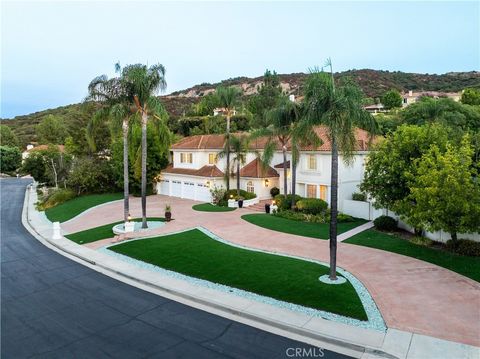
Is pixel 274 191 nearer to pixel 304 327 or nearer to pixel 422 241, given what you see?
pixel 422 241

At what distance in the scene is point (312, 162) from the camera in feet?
94.5

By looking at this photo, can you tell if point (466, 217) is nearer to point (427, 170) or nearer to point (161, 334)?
point (427, 170)

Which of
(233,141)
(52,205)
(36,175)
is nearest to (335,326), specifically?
(233,141)

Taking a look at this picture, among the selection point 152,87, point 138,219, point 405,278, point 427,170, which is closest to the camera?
point 405,278

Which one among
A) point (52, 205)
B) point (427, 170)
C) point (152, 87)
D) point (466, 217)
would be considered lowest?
point (52, 205)

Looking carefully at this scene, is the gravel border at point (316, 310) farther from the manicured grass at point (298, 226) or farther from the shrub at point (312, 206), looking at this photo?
the shrub at point (312, 206)

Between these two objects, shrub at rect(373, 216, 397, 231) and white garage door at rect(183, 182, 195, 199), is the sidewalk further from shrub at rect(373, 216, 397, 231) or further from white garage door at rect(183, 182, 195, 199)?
white garage door at rect(183, 182, 195, 199)

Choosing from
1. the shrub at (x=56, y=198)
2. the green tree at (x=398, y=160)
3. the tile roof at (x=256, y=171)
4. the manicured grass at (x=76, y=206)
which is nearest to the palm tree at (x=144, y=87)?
the tile roof at (x=256, y=171)

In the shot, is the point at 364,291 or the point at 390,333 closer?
the point at 390,333

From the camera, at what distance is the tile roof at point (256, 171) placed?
1296 inches

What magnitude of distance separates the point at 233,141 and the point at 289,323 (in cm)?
2234

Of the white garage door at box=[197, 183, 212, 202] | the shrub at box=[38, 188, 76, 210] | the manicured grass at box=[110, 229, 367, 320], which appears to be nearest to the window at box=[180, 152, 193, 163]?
the white garage door at box=[197, 183, 212, 202]

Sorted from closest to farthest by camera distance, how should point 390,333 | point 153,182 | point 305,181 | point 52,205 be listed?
point 390,333 → point 305,181 → point 52,205 → point 153,182

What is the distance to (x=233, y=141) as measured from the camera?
1221 inches
